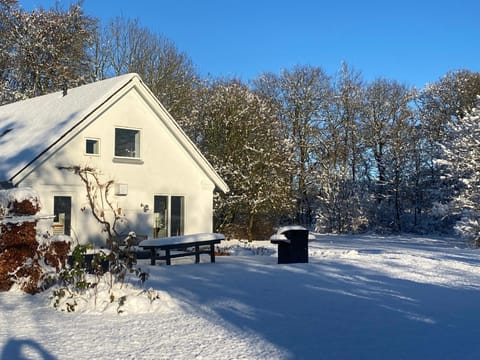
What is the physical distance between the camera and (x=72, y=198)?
17781 millimetres

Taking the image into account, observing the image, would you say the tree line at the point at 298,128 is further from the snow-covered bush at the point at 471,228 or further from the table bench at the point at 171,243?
the table bench at the point at 171,243

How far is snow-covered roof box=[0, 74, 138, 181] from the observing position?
56.2ft

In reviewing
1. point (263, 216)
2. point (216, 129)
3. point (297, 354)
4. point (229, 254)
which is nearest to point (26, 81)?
point (216, 129)

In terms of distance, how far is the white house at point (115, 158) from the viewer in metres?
17.4

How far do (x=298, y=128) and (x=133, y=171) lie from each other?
69.5ft

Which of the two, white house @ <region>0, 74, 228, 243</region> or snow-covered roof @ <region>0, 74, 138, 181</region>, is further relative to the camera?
white house @ <region>0, 74, 228, 243</region>

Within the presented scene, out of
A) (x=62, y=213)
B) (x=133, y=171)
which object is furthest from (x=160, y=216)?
(x=62, y=213)

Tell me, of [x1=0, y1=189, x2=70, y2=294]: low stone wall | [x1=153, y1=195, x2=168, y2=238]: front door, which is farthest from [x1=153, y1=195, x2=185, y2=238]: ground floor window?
[x1=0, y1=189, x2=70, y2=294]: low stone wall

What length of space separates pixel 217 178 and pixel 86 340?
578 inches

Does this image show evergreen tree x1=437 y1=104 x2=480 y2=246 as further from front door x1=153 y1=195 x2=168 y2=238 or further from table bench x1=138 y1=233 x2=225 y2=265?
table bench x1=138 y1=233 x2=225 y2=265

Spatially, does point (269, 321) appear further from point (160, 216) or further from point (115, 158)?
point (160, 216)

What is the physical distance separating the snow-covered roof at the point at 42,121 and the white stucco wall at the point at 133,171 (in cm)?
33

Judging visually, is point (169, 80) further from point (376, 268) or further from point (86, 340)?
point (86, 340)

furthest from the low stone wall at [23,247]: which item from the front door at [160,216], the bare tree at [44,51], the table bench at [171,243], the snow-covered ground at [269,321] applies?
the bare tree at [44,51]
